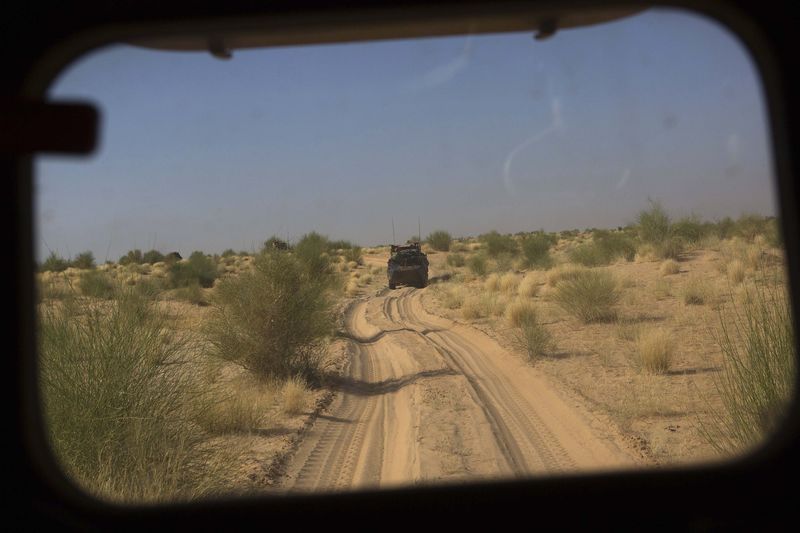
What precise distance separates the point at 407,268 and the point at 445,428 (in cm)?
2931

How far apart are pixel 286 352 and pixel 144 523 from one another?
36.0 ft

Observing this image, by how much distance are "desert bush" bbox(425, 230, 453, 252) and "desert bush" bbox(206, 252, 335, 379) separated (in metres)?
57.9

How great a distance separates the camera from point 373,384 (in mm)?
13398

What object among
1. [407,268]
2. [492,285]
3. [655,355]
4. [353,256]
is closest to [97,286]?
[655,355]

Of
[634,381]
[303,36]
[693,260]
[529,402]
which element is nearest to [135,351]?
[303,36]

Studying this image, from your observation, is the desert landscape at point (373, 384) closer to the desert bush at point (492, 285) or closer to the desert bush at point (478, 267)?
the desert bush at point (492, 285)

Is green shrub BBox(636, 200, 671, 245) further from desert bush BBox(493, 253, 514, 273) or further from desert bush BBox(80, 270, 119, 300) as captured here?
desert bush BBox(80, 270, 119, 300)

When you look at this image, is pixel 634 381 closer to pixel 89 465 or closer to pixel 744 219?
pixel 89 465

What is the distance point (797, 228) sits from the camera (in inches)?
129

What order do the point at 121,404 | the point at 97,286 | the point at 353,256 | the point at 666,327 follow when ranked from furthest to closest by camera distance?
the point at 353,256, the point at 666,327, the point at 97,286, the point at 121,404

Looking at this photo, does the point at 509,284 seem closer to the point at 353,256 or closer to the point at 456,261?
the point at 456,261

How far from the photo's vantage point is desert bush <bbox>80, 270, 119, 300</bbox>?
8969 mm

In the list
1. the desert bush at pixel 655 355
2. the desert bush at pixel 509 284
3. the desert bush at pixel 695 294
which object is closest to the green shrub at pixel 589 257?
the desert bush at pixel 509 284

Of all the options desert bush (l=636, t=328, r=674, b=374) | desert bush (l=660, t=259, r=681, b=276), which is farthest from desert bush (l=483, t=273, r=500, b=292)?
desert bush (l=636, t=328, r=674, b=374)
